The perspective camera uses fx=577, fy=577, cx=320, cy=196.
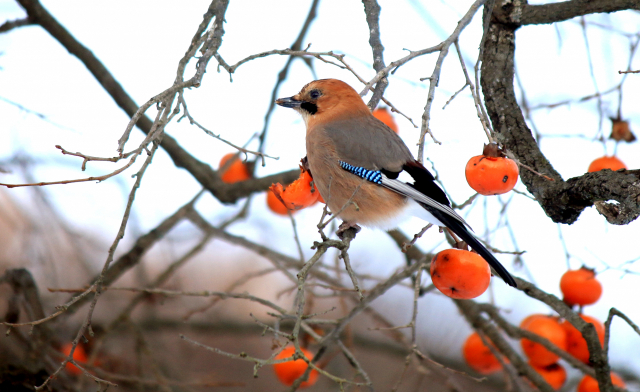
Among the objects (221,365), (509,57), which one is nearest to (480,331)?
(509,57)

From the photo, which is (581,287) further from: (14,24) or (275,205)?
(14,24)

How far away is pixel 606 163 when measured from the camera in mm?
2828

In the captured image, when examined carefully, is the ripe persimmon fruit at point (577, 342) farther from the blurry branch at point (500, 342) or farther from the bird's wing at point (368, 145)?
the bird's wing at point (368, 145)

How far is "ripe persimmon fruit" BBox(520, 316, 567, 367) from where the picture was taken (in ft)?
9.71

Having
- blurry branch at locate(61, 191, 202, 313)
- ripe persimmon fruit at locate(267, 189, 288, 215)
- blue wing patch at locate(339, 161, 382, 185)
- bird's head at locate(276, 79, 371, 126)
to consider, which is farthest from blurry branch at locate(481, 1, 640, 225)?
blurry branch at locate(61, 191, 202, 313)

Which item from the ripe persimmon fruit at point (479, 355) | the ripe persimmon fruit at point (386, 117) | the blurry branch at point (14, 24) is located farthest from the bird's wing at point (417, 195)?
the blurry branch at point (14, 24)

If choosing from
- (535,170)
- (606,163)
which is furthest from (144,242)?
(606,163)

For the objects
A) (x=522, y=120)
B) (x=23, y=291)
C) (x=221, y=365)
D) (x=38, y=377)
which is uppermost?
(x=522, y=120)

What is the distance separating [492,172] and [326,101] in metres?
1.50

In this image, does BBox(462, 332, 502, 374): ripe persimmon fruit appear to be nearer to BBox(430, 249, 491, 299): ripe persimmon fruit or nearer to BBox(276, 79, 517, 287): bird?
BBox(276, 79, 517, 287): bird

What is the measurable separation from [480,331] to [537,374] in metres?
0.35

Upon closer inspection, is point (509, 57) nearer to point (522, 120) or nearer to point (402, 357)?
point (522, 120)

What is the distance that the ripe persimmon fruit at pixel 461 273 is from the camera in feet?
7.23

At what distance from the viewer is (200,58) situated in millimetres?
2113
